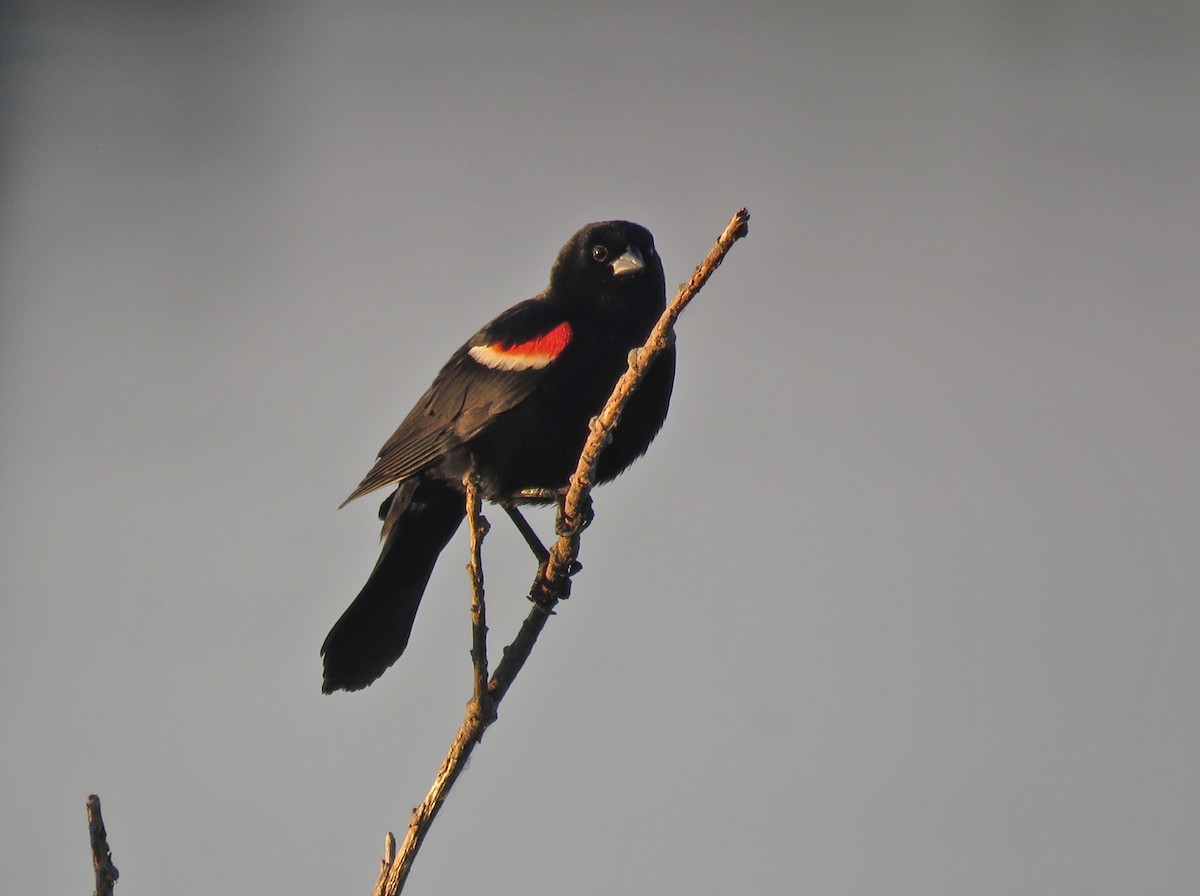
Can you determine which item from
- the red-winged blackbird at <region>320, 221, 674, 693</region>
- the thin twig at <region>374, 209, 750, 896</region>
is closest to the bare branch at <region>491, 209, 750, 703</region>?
the thin twig at <region>374, 209, 750, 896</region>

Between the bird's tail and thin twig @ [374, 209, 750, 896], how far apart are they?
82 centimetres

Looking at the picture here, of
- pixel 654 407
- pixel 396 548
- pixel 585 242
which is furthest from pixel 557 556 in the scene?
pixel 585 242

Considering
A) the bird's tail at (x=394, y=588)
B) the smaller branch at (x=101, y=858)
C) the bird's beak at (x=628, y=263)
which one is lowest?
the smaller branch at (x=101, y=858)

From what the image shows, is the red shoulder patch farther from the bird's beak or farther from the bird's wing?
the bird's beak

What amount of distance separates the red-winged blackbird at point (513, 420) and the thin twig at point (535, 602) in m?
0.63

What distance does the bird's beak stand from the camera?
3428 millimetres

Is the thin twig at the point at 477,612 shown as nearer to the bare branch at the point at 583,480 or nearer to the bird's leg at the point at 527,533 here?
the bare branch at the point at 583,480

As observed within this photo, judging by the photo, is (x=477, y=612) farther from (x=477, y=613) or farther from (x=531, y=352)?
(x=531, y=352)

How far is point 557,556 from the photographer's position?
2689 millimetres

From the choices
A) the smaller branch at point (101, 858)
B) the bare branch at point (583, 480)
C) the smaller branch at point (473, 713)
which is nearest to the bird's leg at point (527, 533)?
the bare branch at point (583, 480)

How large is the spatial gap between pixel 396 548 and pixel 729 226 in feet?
6.34

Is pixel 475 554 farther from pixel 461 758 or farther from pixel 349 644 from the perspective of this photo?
pixel 349 644

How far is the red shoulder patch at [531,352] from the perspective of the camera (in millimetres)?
3295

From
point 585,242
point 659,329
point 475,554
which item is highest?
point 585,242
